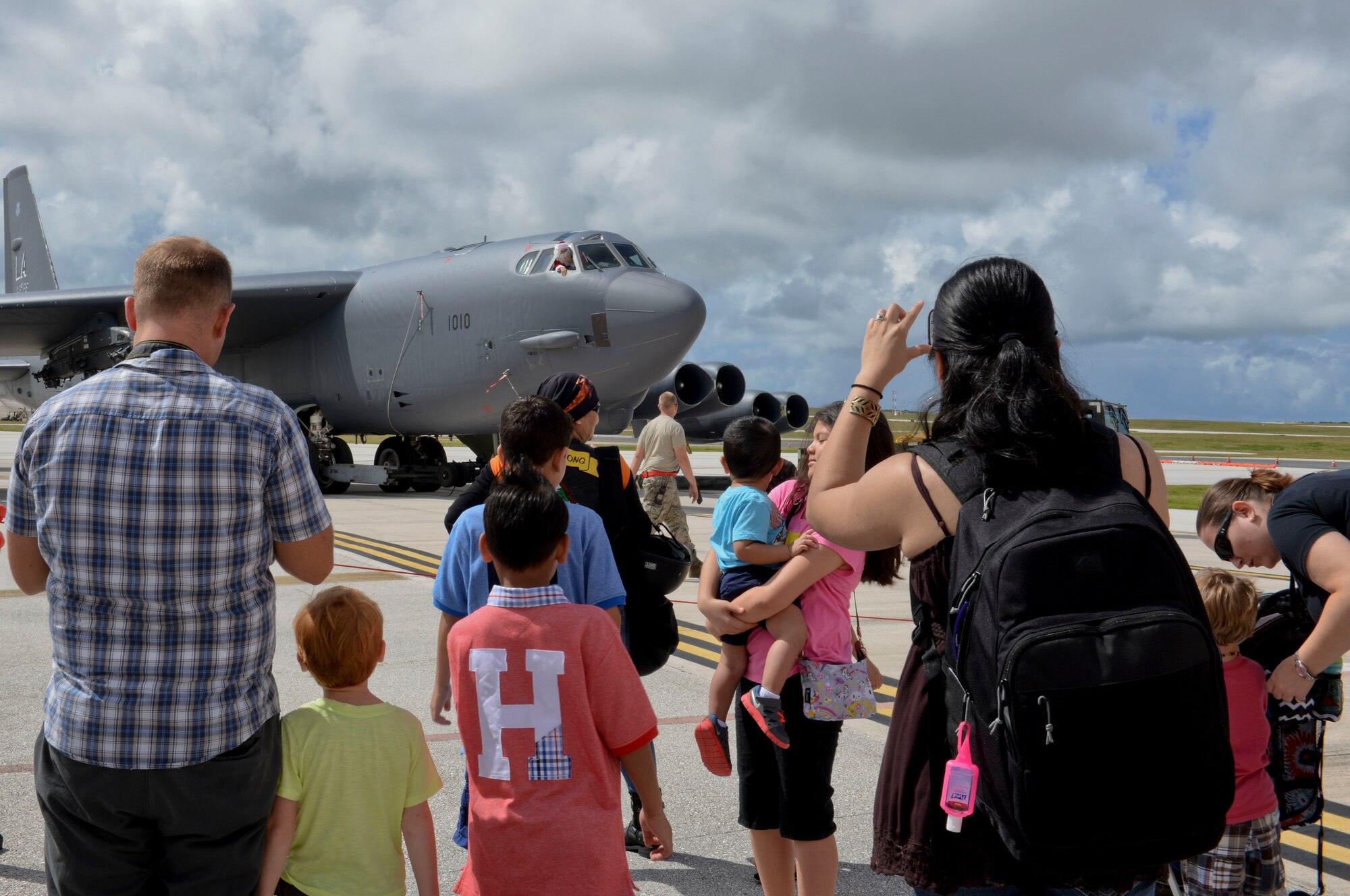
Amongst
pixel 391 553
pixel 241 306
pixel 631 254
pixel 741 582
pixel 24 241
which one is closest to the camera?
pixel 741 582

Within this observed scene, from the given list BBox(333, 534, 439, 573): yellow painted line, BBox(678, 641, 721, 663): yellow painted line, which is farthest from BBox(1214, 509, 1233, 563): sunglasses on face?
BBox(333, 534, 439, 573): yellow painted line

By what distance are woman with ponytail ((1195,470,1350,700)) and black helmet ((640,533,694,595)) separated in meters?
1.80

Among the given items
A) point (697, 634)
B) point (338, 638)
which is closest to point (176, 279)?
point (338, 638)

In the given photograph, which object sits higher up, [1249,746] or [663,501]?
[663,501]

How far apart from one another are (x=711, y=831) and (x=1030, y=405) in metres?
2.72

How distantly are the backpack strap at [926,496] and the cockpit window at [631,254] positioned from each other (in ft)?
49.5

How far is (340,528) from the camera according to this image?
1509cm

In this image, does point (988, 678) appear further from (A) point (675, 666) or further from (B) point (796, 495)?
(A) point (675, 666)

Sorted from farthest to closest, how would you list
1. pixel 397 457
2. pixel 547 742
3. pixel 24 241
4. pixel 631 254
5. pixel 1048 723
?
pixel 24 241, pixel 397 457, pixel 631 254, pixel 547 742, pixel 1048 723

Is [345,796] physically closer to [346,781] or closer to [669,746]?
[346,781]

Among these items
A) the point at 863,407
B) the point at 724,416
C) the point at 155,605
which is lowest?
the point at 155,605

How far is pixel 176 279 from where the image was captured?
2420 millimetres

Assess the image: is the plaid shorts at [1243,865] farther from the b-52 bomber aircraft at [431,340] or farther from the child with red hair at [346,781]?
the b-52 bomber aircraft at [431,340]

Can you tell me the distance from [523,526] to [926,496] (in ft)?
3.32
